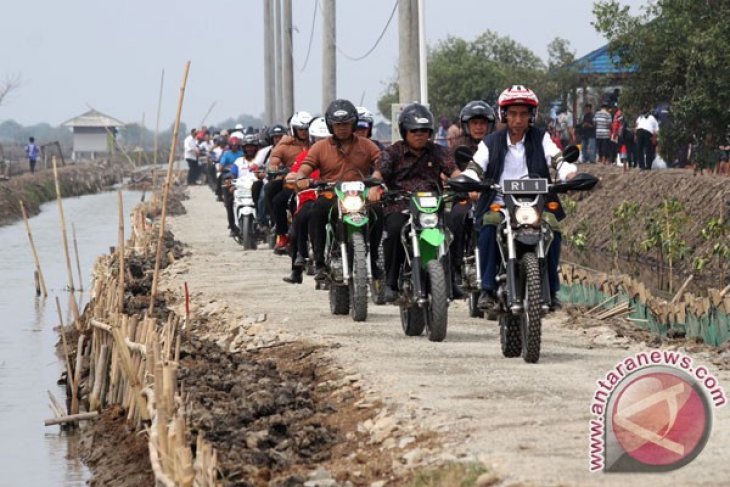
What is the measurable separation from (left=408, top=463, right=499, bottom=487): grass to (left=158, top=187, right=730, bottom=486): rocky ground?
0.06 ft

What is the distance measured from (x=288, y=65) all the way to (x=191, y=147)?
7549 mm

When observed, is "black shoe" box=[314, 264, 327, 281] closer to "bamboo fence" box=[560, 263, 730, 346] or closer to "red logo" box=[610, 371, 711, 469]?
"bamboo fence" box=[560, 263, 730, 346]

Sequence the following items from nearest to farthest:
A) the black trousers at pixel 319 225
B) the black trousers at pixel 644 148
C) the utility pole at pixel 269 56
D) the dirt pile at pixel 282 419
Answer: the dirt pile at pixel 282 419 → the black trousers at pixel 319 225 → the black trousers at pixel 644 148 → the utility pole at pixel 269 56

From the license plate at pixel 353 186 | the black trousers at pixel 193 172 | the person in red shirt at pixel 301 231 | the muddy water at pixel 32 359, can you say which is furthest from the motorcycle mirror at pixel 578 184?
the black trousers at pixel 193 172

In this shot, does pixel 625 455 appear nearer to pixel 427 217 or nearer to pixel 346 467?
pixel 346 467

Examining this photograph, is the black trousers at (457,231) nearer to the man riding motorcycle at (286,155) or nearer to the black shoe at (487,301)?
the black shoe at (487,301)

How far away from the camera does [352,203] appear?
14008mm

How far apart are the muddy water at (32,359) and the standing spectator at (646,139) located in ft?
31.8

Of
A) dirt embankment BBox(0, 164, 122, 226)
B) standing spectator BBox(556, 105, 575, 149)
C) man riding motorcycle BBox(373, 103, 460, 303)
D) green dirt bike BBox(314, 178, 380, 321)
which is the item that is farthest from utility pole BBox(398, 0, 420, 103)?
dirt embankment BBox(0, 164, 122, 226)

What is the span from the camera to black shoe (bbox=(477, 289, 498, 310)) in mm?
11883

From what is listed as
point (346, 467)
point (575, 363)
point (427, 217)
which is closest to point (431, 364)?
point (575, 363)

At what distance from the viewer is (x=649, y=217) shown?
964 inches

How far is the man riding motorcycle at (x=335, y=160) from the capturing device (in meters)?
14.7

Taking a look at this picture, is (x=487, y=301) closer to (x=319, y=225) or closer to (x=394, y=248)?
(x=394, y=248)
